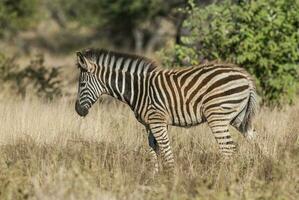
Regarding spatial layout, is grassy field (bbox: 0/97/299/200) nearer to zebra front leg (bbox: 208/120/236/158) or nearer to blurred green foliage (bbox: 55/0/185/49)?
zebra front leg (bbox: 208/120/236/158)

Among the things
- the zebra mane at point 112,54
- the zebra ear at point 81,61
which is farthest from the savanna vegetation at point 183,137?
the zebra mane at point 112,54

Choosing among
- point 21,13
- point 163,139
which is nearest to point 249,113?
point 163,139

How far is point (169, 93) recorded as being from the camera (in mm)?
9047

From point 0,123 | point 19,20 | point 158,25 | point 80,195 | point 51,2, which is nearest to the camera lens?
point 80,195

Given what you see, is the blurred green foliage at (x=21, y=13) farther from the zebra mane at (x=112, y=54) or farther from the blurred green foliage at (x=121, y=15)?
the zebra mane at (x=112, y=54)

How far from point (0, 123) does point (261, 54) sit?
5.01 metres

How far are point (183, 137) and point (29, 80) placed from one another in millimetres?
7941

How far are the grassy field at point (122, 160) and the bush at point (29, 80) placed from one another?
4308 mm

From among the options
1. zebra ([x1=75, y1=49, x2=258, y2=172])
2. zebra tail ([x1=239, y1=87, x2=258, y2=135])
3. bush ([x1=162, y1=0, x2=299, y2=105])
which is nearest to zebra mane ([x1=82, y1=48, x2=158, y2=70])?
zebra ([x1=75, y1=49, x2=258, y2=172])

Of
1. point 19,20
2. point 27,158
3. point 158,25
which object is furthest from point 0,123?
point 158,25

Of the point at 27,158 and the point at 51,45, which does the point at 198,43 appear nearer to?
the point at 27,158

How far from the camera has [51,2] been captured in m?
44.9

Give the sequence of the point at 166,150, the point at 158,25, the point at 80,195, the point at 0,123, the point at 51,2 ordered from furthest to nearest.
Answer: the point at 51,2, the point at 158,25, the point at 0,123, the point at 166,150, the point at 80,195

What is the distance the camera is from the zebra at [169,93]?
8.77 m
